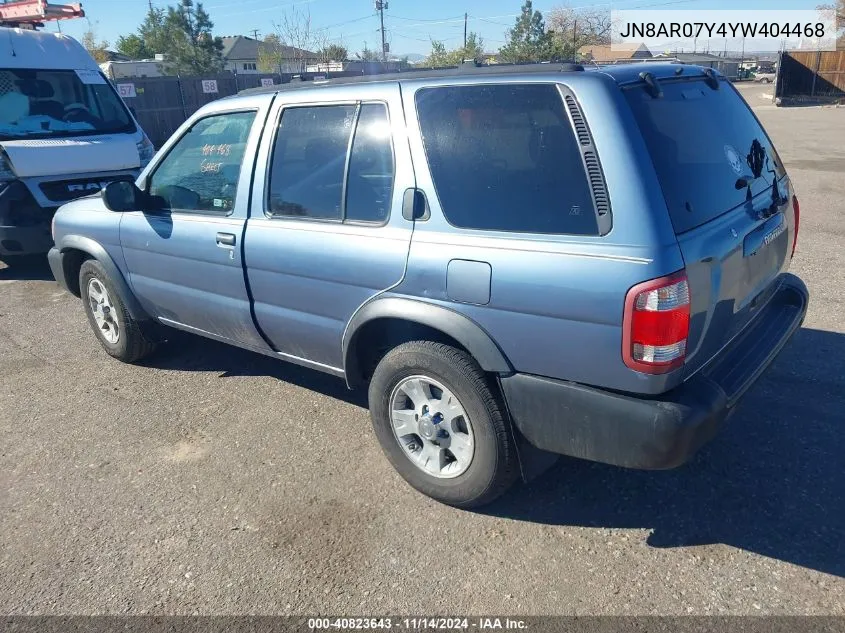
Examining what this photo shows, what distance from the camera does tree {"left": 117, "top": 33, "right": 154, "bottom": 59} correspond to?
199 ft

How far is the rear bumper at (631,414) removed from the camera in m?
2.46

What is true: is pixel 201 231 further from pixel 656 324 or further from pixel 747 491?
pixel 747 491

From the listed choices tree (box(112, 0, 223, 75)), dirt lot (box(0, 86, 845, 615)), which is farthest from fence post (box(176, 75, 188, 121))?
tree (box(112, 0, 223, 75))

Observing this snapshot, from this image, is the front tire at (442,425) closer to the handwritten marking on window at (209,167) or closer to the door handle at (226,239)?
the door handle at (226,239)

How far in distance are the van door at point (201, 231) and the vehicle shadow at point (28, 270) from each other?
13.6 feet

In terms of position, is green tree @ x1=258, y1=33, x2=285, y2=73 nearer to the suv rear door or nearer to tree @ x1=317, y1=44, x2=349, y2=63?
tree @ x1=317, y1=44, x2=349, y2=63

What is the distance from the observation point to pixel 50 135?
7.62 m

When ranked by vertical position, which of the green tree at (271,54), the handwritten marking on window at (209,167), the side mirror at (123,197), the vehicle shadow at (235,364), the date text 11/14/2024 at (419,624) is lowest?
the date text 11/14/2024 at (419,624)

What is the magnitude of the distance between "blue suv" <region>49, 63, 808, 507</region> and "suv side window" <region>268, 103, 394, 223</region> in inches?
0.4

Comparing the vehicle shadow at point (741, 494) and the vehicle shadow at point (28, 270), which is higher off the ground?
the vehicle shadow at point (28, 270)

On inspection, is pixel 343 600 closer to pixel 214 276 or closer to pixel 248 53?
pixel 214 276

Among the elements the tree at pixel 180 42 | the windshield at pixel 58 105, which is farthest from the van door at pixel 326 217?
the tree at pixel 180 42

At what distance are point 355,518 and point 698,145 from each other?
2.23 m

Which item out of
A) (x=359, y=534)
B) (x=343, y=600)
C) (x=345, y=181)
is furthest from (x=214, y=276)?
(x=343, y=600)
